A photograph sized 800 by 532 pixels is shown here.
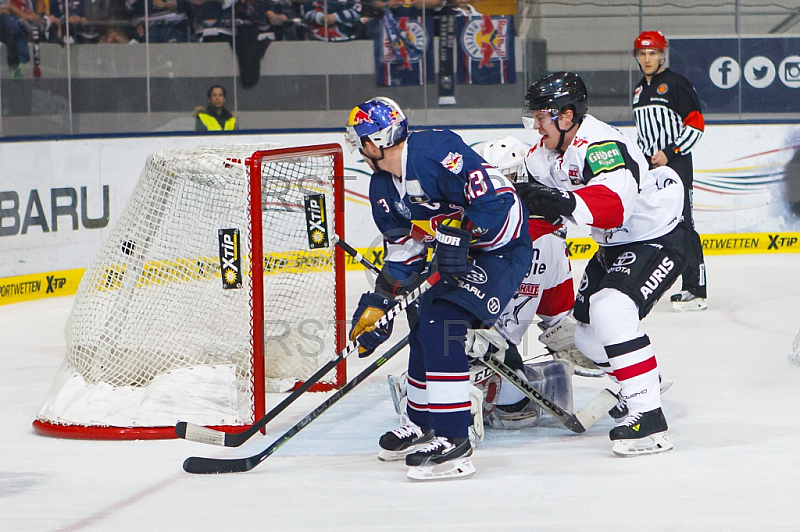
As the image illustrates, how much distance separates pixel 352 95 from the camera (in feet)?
25.2

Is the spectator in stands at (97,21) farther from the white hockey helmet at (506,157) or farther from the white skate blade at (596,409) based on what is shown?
the white skate blade at (596,409)

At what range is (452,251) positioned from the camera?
289 cm

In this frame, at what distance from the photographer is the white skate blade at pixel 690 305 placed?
→ 5.49m

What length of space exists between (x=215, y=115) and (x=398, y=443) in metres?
4.60

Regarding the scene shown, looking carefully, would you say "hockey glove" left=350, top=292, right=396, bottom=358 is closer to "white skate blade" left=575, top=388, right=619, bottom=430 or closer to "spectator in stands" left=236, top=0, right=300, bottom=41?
"white skate blade" left=575, top=388, right=619, bottom=430

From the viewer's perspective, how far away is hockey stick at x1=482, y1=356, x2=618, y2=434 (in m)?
3.21

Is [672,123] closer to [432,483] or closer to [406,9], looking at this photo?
[406,9]

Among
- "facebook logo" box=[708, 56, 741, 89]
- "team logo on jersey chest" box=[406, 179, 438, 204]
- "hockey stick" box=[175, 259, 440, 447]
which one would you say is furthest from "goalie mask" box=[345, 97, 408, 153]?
"facebook logo" box=[708, 56, 741, 89]

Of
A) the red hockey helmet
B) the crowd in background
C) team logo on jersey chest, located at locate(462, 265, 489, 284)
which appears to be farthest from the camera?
the crowd in background

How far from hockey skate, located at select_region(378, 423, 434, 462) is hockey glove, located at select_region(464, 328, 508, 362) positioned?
0.26 meters

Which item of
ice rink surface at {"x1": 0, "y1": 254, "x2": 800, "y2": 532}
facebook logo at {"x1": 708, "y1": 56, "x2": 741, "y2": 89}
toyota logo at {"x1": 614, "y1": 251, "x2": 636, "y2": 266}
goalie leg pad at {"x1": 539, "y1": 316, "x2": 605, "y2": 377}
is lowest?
ice rink surface at {"x1": 0, "y1": 254, "x2": 800, "y2": 532}

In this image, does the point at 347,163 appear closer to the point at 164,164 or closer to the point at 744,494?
the point at 164,164

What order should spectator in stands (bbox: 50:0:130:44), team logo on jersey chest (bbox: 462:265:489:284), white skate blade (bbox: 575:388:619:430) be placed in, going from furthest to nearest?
spectator in stands (bbox: 50:0:130:44) → white skate blade (bbox: 575:388:619:430) → team logo on jersey chest (bbox: 462:265:489:284)

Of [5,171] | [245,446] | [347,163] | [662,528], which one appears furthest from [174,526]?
[347,163]
